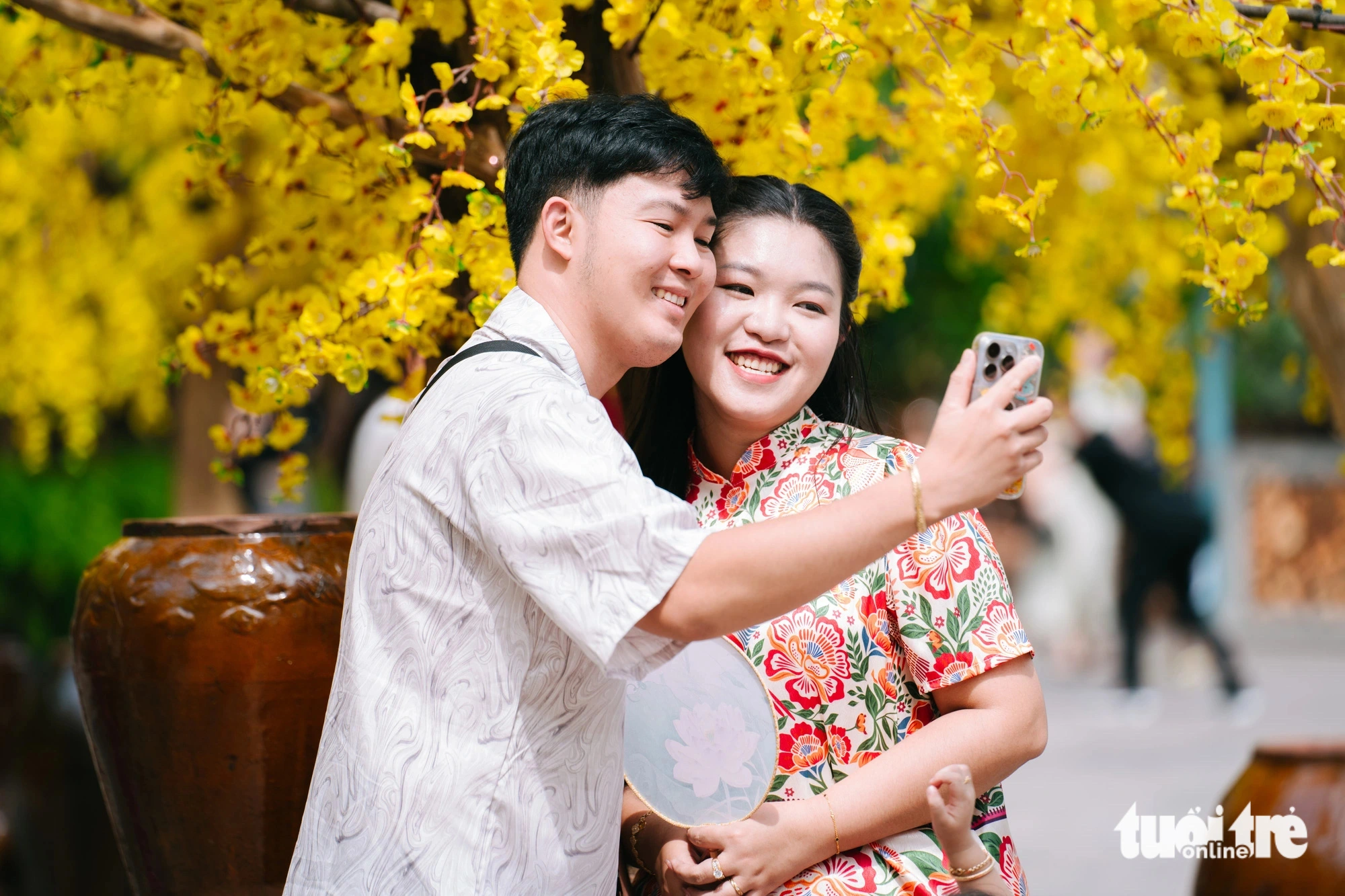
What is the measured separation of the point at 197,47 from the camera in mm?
2545

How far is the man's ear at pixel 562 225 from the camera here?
1709 mm

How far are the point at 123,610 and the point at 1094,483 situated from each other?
7.34 meters

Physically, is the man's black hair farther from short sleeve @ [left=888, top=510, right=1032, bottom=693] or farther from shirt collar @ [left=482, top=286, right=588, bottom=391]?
short sleeve @ [left=888, top=510, right=1032, bottom=693]

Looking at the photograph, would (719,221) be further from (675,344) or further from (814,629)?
(814,629)

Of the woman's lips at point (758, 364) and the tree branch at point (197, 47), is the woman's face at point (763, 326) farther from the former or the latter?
the tree branch at point (197, 47)

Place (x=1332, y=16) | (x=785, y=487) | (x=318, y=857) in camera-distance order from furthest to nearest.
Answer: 1. (x=1332, y=16)
2. (x=785, y=487)
3. (x=318, y=857)

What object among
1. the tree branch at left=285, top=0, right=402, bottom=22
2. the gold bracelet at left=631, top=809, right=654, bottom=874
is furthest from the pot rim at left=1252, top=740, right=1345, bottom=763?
the tree branch at left=285, top=0, right=402, bottom=22

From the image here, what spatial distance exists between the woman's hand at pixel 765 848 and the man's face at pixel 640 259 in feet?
2.07

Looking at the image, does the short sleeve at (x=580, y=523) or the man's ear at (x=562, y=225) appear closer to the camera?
the short sleeve at (x=580, y=523)

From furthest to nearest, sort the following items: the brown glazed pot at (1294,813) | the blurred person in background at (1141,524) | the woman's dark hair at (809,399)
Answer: the blurred person in background at (1141,524) → the brown glazed pot at (1294,813) → the woman's dark hair at (809,399)

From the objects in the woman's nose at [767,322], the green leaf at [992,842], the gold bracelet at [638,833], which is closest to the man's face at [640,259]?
the woman's nose at [767,322]

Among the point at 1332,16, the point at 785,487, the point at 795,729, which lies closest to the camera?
the point at 795,729

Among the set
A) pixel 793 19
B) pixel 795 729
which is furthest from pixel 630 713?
pixel 793 19

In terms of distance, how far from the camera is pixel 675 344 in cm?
174
